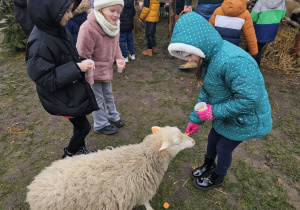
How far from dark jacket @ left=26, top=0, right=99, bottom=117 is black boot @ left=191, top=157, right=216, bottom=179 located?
175cm

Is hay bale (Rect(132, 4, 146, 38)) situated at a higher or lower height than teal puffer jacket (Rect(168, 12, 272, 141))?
lower

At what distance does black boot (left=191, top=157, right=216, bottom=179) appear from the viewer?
2740 mm

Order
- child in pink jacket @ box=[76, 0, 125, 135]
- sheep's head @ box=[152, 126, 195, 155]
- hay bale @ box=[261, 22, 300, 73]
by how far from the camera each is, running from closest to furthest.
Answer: sheep's head @ box=[152, 126, 195, 155], child in pink jacket @ box=[76, 0, 125, 135], hay bale @ box=[261, 22, 300, 73]

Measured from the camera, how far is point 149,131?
3596mm

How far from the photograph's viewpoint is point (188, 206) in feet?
7.93

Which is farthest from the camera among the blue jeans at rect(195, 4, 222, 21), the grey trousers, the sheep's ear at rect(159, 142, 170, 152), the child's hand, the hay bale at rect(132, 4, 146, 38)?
the hay bale at rect(132, 4, 146, 38)

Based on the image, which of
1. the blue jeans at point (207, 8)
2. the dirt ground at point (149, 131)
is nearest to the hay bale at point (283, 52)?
the dirt ground at point (149, 131)

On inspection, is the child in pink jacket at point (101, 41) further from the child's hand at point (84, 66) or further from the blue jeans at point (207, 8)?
the blue jeans at point (207, 8)

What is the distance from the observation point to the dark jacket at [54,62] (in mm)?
1692

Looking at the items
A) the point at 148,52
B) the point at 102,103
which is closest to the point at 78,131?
the point at 102,103

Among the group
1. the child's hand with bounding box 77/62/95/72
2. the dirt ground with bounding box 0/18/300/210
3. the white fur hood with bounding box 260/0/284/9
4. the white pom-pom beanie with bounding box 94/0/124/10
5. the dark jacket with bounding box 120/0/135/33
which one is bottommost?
the dirt ground with bounding box 0/18/300/210

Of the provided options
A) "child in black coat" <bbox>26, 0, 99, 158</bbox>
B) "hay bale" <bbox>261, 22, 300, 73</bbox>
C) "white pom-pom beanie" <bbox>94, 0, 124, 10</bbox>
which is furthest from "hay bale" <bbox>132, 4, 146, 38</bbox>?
"child in black coat" <bbox>26, 0, 99, 158</bbox>

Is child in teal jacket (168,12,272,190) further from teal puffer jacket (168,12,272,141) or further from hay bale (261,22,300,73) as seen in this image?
hay bale (261,22,300,73)

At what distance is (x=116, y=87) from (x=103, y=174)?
331 centimetres
